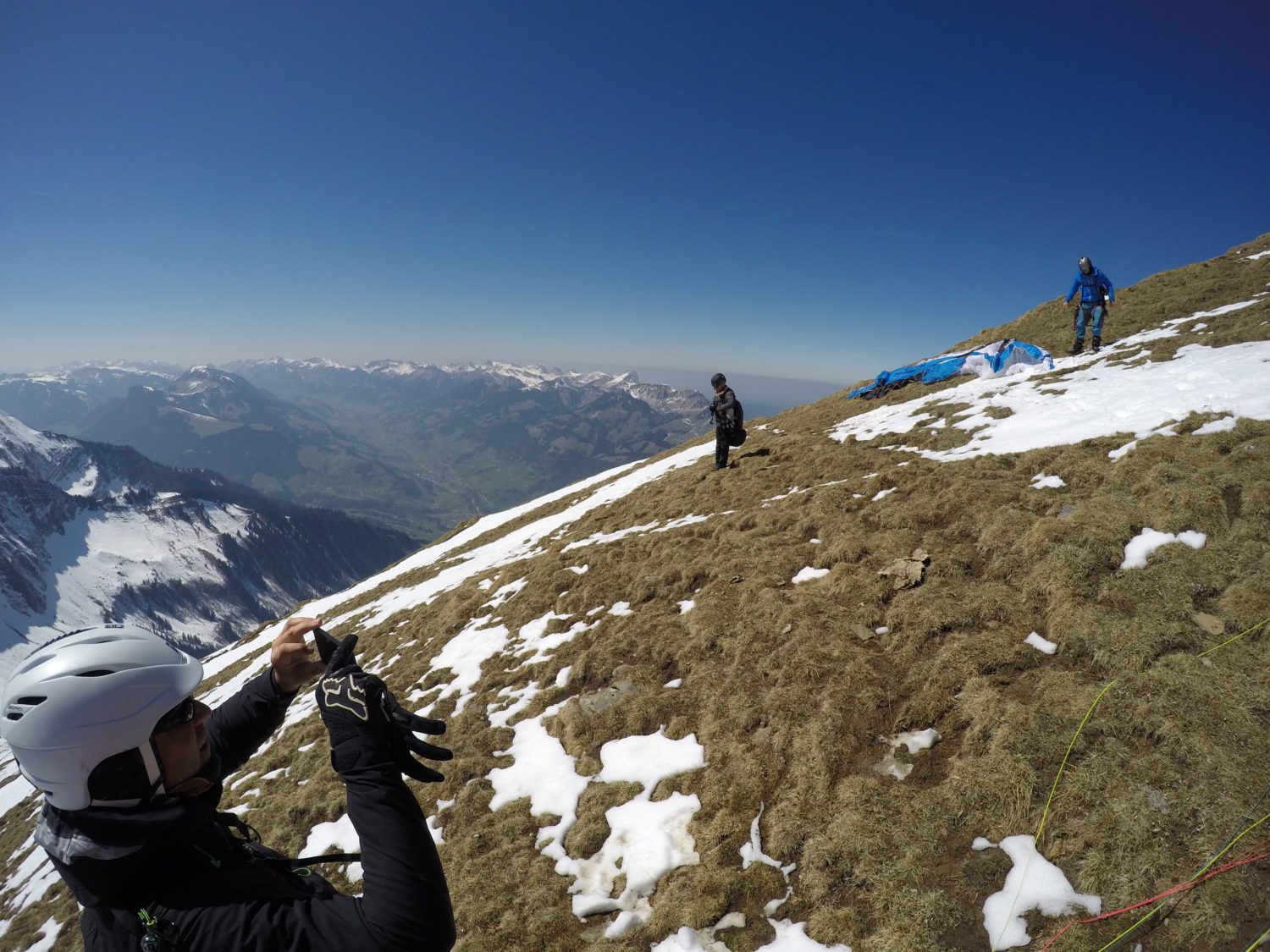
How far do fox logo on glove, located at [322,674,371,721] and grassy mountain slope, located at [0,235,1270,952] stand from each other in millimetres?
5475

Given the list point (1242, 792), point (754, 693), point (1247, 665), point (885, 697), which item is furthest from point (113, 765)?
point (1247, 665)

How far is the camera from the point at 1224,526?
357 inches

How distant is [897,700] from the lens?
8.41 metres

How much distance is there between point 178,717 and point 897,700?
30.0 feet

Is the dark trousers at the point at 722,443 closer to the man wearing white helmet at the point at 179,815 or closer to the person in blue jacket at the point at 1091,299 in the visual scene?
the person in blue jacket at the point at 1091,299

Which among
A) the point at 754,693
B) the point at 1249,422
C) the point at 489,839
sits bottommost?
the point at 489,839

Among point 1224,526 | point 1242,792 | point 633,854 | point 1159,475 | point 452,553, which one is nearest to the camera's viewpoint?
point 1242,792

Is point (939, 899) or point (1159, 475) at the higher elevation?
point (1159, 475)

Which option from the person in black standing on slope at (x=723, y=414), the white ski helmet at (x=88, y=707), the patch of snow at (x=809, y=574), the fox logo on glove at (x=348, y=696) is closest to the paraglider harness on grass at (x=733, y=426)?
the person in black standing on slope at (x=723, y=414)

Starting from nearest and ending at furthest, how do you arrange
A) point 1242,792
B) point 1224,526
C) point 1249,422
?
point 1242,792, point 1224,526, point 1249,422

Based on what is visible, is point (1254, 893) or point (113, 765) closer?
point (113, 765)

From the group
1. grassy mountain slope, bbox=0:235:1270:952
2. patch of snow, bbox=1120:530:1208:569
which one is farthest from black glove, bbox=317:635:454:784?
patch of snow, bbox=1120:530:1208:569

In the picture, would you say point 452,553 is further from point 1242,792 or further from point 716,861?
point 1242,792

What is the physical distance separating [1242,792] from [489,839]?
10015 millimetres
